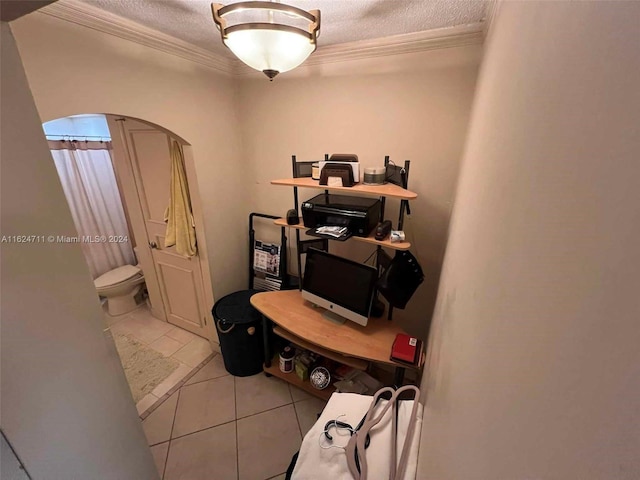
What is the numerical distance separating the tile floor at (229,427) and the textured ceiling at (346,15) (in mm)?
2343

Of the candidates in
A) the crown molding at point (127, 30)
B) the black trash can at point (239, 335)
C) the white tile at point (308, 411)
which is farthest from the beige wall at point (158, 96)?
the white tile at point (308, 411)

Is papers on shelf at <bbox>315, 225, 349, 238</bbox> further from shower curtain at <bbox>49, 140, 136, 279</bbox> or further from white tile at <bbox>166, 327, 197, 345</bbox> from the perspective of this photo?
shower curtain at <bbox>49, 140, 136, 279</bbox>

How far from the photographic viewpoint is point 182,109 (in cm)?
167

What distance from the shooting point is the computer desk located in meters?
1.47

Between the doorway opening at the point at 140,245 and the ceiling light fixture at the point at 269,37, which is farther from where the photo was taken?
the doorway opening at the point at 140,245

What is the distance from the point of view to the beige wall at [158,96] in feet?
3.58

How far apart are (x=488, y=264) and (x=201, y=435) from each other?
2.02 metres

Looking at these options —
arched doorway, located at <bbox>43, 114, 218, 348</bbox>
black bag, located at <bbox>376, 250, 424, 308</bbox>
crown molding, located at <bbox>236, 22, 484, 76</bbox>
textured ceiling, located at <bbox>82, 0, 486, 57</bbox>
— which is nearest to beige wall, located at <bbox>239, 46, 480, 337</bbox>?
crown molding, located at <bbox>236, 22, 484, 76</bbox>

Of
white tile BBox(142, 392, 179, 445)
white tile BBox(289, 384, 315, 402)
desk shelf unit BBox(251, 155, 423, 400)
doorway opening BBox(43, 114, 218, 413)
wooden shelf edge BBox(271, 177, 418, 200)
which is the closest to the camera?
wooden shelf edge BBox(271, 177, 418, 200)

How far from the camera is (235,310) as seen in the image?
2.05 m

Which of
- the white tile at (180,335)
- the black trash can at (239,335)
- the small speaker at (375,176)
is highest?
the small speaker at (375,176)

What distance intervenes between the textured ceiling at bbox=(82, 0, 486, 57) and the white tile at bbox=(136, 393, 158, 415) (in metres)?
2.36

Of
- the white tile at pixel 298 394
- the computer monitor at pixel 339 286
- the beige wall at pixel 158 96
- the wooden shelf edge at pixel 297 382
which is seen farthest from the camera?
the white tile at pixel 298 394

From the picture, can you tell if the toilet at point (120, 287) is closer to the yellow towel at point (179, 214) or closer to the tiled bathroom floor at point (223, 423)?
the tiled bathroom floor at point (223, 423)
